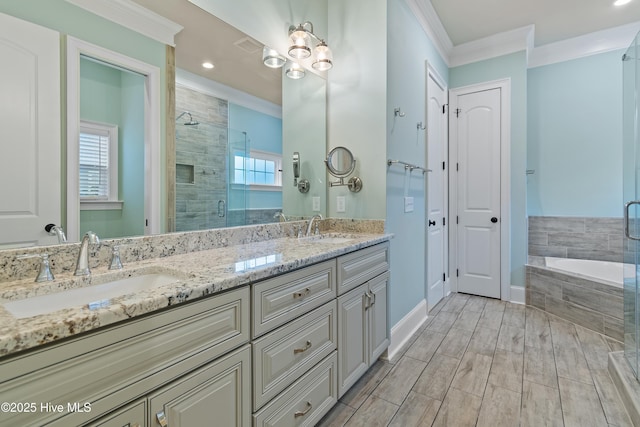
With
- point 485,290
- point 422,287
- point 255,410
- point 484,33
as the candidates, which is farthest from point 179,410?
point 484,33

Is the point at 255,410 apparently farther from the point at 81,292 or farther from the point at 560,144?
the point at 560,144

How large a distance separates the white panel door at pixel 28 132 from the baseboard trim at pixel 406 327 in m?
2.06

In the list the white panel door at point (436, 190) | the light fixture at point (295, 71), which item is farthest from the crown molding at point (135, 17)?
the white panel door at point (436, 190)

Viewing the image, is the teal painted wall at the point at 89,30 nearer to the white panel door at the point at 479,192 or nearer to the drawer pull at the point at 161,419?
the drawer pull at the point at 161,419

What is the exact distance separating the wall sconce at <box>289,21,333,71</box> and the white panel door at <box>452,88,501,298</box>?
6.96 feet

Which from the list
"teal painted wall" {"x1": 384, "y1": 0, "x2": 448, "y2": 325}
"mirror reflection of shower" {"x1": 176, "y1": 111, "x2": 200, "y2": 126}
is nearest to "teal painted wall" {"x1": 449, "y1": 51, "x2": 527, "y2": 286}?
"teal painted wall" {"x1": 384, "y1": 0, "x2": 448, "y2": 325}

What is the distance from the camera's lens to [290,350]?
1.21 meters

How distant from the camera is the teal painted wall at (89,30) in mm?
970

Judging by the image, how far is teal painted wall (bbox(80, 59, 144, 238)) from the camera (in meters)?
1.09

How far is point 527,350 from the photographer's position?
88.5 inches

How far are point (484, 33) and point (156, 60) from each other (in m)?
3.32

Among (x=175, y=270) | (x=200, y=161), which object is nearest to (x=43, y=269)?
(x=175, y=270)

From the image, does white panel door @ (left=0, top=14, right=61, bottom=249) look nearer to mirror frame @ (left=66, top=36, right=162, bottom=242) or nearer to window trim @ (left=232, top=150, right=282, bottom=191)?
mirror frame @ (left=66, top=36, right=162, bottom=242)

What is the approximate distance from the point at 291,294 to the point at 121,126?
0.93 metres
